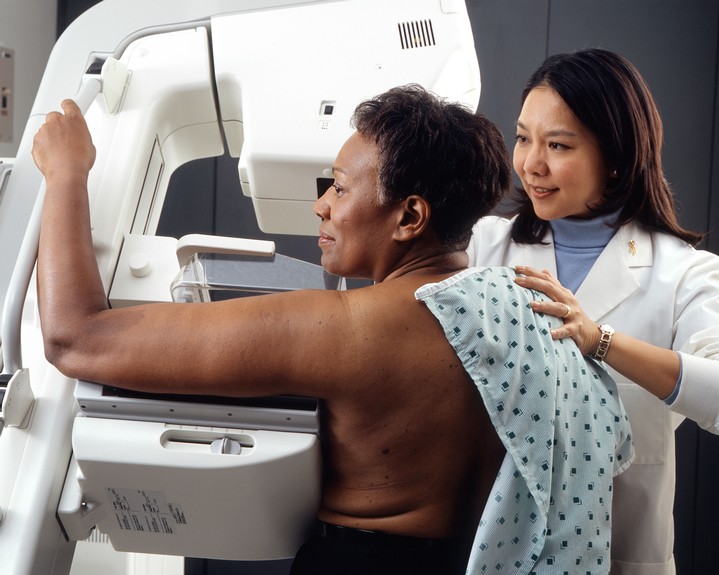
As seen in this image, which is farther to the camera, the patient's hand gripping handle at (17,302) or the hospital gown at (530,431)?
the patient's hand gripping handle at (17,302)

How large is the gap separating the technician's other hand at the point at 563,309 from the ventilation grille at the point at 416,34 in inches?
20.3

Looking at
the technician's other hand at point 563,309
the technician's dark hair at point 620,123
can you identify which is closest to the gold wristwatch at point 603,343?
the technician's other hand at point 563,309

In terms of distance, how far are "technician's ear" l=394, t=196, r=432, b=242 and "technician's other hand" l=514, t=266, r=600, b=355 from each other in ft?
0.55

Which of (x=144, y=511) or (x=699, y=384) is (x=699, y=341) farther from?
(x=144, y=511)

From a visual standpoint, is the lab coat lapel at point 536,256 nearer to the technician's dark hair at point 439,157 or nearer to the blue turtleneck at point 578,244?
the blue turtleneck at point 578,244

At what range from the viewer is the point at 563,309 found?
3.98 ft

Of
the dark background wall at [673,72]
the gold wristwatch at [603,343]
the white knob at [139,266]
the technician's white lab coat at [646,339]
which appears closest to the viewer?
the gold wristwatch at [603,343]

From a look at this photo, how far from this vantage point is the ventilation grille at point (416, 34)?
61.1 inches

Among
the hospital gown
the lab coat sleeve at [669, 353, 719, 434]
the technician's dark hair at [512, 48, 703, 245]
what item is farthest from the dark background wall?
the hospital gown

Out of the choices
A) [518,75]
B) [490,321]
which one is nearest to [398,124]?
[490,321]

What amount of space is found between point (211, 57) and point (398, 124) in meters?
0.62

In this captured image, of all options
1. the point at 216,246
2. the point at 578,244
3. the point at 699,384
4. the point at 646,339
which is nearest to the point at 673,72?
the point at 578,244

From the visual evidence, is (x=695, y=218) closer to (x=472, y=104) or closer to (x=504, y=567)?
(x=472, y=104)

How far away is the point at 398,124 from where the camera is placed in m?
1.17
